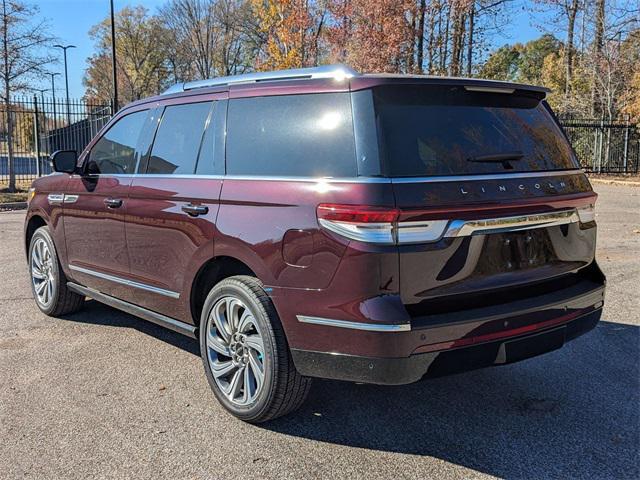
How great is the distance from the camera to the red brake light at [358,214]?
2729 millimetres

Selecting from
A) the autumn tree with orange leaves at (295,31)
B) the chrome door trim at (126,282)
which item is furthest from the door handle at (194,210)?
the autumn tree with orange leaves at (295,31)

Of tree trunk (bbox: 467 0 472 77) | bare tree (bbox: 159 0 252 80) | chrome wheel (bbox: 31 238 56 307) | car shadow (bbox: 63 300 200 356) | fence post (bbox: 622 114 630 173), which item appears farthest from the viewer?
bare tree (bbox: 159 0 252 80)

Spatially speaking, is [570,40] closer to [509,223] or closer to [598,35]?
[598,35]

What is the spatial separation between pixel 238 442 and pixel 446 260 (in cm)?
149

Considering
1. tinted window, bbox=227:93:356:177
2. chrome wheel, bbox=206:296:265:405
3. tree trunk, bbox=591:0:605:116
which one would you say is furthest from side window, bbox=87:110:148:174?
tree trunk, bbox=591:0:605:116

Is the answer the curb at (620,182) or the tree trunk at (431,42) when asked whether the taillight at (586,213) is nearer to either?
the tree trunk at (431,42)

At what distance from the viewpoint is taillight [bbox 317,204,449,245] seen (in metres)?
2.73

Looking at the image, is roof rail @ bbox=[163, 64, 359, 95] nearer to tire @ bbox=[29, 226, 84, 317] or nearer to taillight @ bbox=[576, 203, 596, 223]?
taillight @ bbox=[576, 203, 596, 223]

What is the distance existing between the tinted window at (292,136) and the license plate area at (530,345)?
119cm

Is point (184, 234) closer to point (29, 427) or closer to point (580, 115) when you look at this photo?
point (29, 427)

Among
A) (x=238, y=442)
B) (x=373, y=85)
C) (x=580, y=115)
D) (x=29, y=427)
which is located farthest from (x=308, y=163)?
(x=580, y=115)

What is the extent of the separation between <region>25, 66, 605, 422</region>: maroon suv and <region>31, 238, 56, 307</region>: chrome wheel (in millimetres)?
1876

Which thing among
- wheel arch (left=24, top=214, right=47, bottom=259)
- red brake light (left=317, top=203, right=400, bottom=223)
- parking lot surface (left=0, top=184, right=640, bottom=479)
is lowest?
parking lot surface (left=0, top=184, right=640, bottom=479)

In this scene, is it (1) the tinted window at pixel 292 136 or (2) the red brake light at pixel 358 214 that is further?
(1) the tinted window at pixel 292 136
